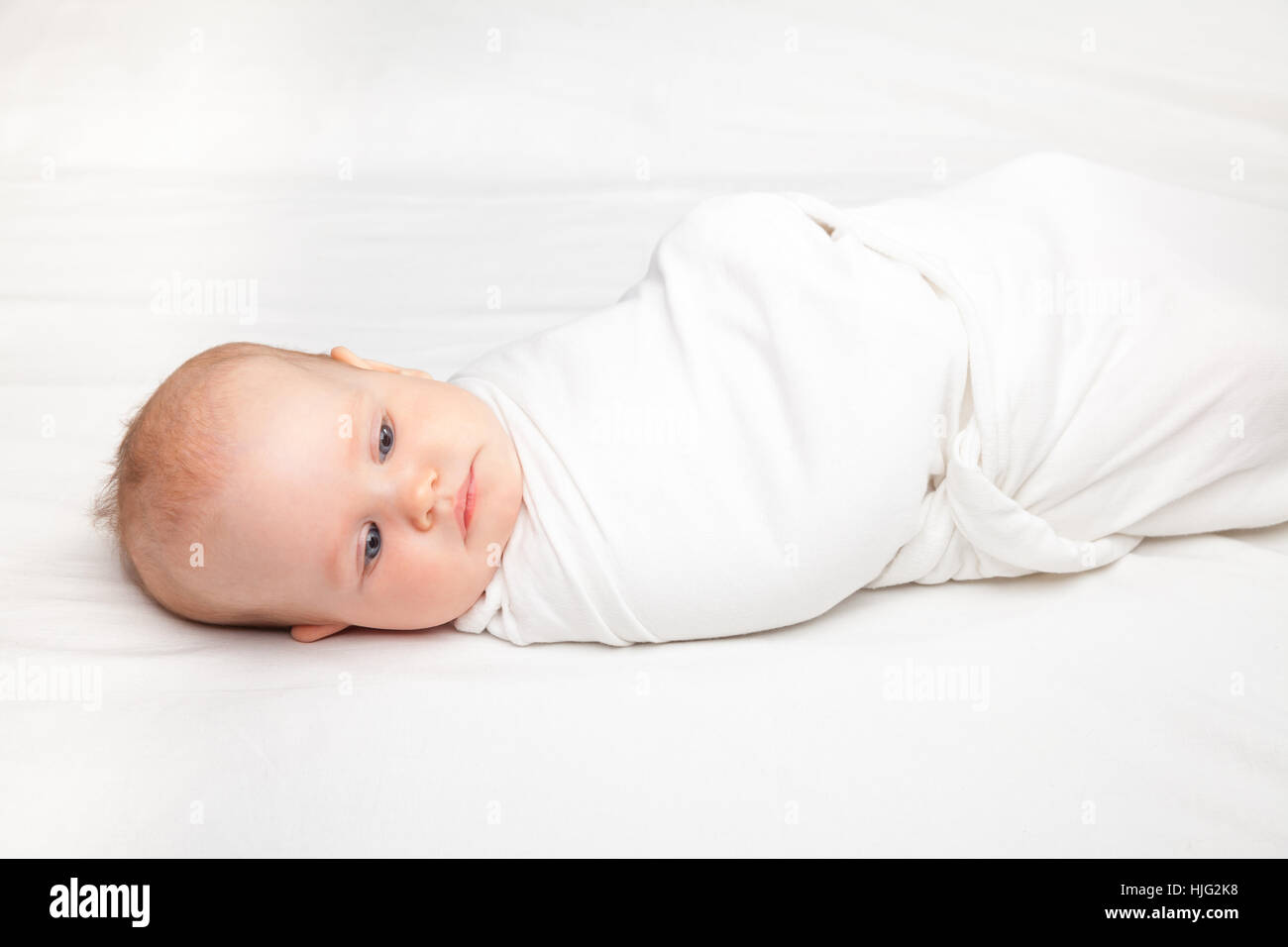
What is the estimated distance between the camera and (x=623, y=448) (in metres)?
1.24

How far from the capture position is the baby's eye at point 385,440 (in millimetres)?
1215

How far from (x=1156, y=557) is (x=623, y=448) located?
1.89 ft

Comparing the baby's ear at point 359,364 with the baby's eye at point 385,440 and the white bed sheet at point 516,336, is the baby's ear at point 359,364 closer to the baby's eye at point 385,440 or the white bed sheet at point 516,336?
the baby's eye at point 385,440

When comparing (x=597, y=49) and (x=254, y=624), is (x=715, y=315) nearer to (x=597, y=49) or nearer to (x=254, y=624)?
(x=254, y=624)

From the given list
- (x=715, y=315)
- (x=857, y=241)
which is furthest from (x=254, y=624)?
(x=857, y=241)

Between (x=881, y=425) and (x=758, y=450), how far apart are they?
0.40ft

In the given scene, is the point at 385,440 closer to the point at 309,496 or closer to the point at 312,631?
the point at 309,496

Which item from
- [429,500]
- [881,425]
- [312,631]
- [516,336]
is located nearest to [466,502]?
[429,500]

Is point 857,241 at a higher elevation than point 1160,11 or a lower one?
lower

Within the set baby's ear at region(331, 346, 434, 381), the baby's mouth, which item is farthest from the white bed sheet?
baby's ear at region(331, 346, 434, 381)

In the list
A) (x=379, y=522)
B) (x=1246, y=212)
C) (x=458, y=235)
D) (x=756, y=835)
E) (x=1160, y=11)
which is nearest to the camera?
(x=756, y=835)

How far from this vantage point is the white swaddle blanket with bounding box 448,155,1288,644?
1.21 metres

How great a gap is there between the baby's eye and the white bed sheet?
213 millimetres

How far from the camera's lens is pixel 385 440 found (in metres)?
1.23
